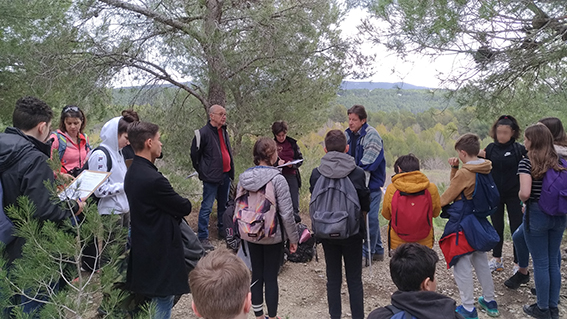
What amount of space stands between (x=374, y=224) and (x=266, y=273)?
1947 millimetres

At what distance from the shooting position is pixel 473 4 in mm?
3299

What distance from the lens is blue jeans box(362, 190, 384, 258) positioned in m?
4.36

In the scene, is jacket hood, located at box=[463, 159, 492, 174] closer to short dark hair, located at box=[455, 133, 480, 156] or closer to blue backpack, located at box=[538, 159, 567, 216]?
short dark hair, located at box=[455, 133, 480, 156]

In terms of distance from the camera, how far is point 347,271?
9.77ft

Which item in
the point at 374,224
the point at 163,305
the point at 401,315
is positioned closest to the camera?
the point at 401,315

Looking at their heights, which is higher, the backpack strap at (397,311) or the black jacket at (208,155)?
the black jacket at (208,155)

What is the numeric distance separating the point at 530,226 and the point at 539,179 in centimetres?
41

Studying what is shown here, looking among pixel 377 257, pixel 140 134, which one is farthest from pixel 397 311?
pixel 377 257

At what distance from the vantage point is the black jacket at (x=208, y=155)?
4613mm

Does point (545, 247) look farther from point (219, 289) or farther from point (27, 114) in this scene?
point (27, 114)

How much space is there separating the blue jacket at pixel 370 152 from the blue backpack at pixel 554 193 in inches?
59.9

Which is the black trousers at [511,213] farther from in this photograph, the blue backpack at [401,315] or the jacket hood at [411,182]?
the blue backpack at [401,315]

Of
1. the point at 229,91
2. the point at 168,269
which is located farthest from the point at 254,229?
the point at 229,91

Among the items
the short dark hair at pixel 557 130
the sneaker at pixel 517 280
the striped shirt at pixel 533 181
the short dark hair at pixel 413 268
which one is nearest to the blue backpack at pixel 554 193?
the striped shirt at pixel 533 181
